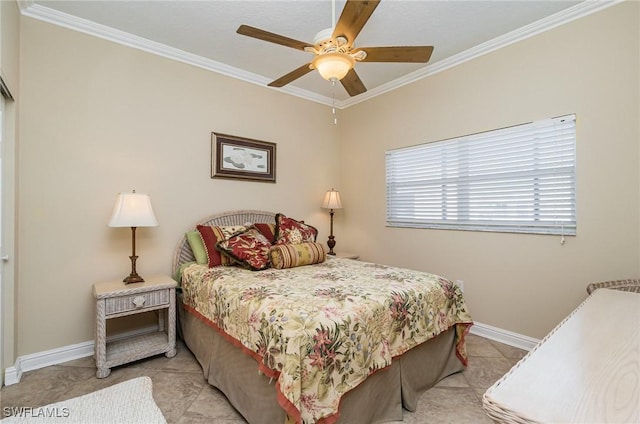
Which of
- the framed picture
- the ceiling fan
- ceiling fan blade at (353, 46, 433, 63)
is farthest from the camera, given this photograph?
the framed picture

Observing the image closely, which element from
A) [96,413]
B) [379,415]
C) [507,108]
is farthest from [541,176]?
[96,413]

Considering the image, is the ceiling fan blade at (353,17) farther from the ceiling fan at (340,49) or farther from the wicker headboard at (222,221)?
the wicker headboard at (222,221)

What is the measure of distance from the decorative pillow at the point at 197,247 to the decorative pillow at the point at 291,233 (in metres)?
0.69

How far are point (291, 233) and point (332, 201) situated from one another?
1.18m

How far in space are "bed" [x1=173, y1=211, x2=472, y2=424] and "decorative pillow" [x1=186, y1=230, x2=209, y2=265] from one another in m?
0.25

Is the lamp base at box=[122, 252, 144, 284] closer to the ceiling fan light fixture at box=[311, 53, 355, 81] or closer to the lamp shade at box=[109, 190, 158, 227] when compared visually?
the lamp shade at box=[109, 190, 158, 227]

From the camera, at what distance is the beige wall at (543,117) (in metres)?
2.23

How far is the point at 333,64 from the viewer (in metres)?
1.83

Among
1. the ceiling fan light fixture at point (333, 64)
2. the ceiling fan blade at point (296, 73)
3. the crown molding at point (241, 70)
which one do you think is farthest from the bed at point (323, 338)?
the crown molding at point (241, 70)

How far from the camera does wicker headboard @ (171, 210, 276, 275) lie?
9.85ft

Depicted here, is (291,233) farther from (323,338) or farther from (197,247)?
(323,338)

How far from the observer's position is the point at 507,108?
2812mm

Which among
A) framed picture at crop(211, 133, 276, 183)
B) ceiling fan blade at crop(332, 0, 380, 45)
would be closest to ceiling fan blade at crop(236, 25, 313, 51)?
ceiling fan blade at crop(332, 0, 380, 45)

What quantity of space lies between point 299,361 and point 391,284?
0.94 metres
